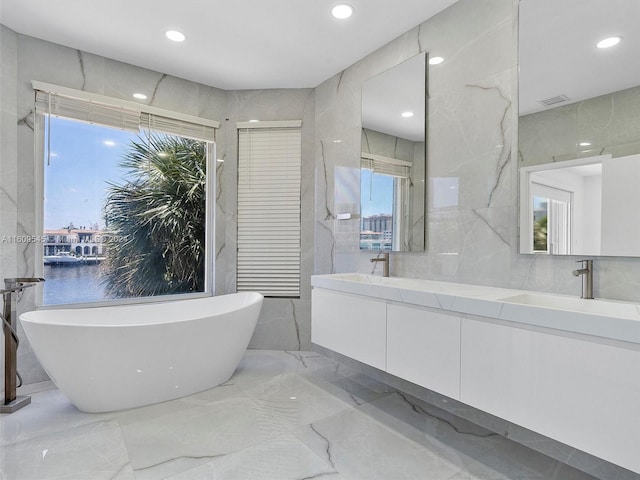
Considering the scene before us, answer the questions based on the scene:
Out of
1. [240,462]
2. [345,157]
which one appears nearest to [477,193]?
[345,157]

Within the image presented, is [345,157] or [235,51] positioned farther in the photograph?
[345,157]

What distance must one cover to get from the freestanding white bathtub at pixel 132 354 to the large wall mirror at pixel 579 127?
2.11 metres

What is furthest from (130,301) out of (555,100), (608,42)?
(608,42)

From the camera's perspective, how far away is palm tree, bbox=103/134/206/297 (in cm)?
331

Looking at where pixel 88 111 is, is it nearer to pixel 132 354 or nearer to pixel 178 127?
pixel 178 127

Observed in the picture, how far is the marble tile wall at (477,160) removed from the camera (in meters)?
1.91

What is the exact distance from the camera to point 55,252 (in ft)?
9.83

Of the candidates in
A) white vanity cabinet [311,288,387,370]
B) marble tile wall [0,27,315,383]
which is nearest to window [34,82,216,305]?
marble tile wall [0,27,315,383]

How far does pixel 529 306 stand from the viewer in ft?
4.88

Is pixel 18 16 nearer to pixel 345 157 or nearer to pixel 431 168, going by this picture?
pixel 345 157

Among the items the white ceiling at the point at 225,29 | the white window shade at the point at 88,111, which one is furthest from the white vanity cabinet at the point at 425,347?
the white window shade at the point at 88,111

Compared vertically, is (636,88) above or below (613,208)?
above

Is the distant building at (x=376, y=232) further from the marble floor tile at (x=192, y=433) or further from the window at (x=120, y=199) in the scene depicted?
the window at (x=120, y=199)

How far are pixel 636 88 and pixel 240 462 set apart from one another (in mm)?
2544
